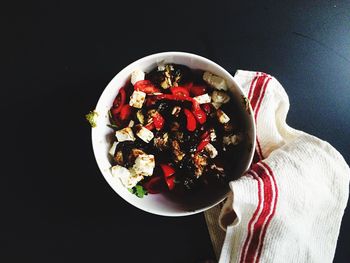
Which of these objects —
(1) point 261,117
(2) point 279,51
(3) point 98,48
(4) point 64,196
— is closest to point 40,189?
(4) point 64,196

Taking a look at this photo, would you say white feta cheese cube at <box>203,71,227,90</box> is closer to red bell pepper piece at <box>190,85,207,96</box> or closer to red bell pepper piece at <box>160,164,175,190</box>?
red bell pepper piece at <box>190,85,207,96</box>

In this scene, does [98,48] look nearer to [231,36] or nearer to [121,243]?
[231,36]

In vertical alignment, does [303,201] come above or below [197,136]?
below

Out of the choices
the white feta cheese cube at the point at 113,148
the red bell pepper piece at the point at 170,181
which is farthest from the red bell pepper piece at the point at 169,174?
the white feta cheese cube at the point at 113,148

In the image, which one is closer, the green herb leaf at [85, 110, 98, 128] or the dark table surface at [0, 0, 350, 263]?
the green herb leaf at [85, 110, 98, 128]

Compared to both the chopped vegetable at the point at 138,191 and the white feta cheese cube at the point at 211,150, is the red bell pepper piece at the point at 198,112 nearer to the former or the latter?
the white feta cheese cube at the point at 211,150

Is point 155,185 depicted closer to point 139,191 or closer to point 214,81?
point 139,191

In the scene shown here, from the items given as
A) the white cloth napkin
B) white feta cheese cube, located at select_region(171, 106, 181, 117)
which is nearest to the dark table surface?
the white cloth napkin
